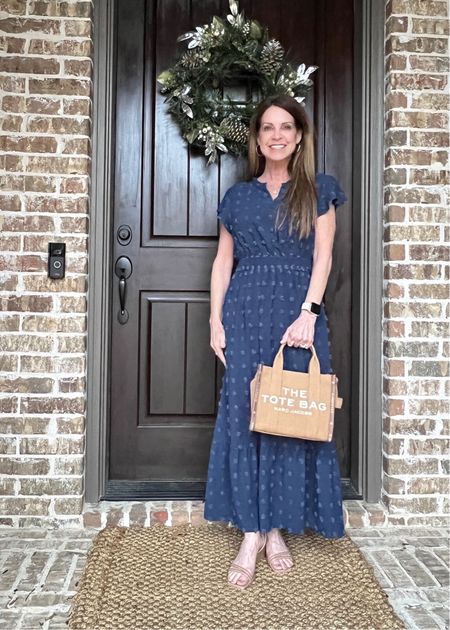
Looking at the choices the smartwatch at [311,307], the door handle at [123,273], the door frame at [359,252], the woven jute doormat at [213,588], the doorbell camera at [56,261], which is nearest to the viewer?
the woven jute doormat at [213,588]

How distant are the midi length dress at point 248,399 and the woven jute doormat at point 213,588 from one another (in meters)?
0.16

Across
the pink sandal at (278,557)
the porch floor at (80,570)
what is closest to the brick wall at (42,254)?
the porch floor at (80,570)

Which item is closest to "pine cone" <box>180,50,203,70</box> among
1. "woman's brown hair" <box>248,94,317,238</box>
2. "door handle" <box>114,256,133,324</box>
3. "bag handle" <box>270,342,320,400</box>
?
"woman's brown hair" <box>248,94,317,238</box>

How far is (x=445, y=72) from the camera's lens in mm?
2432

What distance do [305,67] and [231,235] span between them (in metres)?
0.95

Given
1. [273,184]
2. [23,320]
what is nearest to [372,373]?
[273,184]

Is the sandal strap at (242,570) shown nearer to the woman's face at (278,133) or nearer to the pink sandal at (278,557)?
the pink sandal at (278,557)

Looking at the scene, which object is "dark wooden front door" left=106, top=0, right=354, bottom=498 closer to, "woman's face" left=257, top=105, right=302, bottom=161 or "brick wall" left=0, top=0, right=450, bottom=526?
"brick wall" left=0, top=0, right=450, bottom=526

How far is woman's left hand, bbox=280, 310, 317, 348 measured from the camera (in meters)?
1.94

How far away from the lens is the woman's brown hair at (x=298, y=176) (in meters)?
1.97

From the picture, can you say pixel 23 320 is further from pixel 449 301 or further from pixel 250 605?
pixel 449 301

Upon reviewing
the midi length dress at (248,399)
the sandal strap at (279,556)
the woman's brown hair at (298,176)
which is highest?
the woman's brown hair at (298,176)

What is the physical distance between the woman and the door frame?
519mm

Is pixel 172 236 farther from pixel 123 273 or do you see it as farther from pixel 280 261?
pixel 280 261
